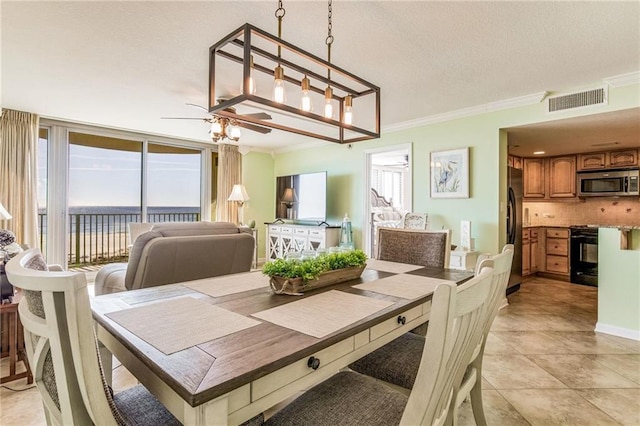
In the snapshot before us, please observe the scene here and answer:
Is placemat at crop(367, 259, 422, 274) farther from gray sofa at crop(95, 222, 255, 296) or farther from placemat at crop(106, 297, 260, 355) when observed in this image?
gray sofa at crop(95, 222, 255, 296)

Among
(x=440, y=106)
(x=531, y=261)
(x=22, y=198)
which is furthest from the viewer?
(x=531, y=261)

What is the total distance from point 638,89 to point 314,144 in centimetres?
432

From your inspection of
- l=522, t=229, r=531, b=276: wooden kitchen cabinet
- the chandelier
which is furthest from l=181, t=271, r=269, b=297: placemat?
l=522, t=229, r=531, b=276: wooden kitchen cabinet

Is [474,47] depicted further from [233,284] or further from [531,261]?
[531,261]

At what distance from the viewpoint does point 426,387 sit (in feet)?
2.77

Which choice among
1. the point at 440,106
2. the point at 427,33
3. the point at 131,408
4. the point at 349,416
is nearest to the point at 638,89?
the point at 440,106

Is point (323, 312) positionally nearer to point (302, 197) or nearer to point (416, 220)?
point (416, 220)

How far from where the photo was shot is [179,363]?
32.5 inches

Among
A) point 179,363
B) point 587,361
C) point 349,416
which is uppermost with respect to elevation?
point 179,363

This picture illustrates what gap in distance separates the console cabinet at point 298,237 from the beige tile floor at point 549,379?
2.69m

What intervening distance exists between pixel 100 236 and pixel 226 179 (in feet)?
7.86

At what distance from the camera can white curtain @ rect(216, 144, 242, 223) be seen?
20.1ft

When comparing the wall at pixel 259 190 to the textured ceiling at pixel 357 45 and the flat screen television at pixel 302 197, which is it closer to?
the flat screen television at pixel 302 197

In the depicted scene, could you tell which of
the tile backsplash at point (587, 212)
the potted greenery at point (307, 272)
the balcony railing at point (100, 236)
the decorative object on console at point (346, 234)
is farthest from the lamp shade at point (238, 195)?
the tile backsplash at point (587, 212)
